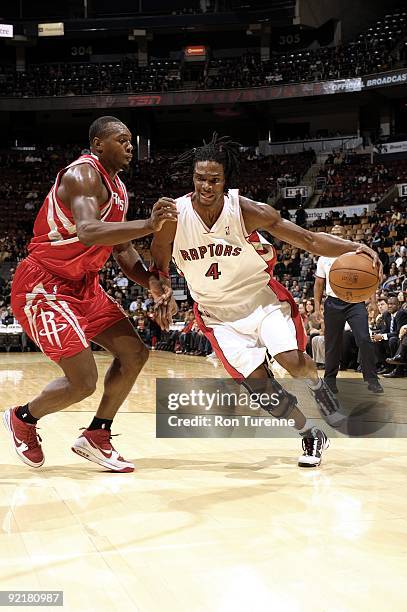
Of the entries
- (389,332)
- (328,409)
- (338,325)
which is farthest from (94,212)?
(389,332)

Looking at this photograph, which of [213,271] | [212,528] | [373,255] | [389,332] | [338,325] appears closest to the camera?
[212,528]

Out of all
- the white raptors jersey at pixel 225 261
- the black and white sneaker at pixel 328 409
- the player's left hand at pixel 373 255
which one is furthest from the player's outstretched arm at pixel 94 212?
the black and white sneaker at pixel 328 409

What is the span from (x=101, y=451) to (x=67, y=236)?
116 centimetres

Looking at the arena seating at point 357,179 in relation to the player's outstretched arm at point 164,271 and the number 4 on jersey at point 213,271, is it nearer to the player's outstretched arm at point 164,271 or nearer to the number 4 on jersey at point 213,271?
the number 4 on jersey at point 213,271

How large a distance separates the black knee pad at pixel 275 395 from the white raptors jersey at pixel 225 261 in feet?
1.24

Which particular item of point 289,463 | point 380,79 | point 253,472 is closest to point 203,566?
point 253,472

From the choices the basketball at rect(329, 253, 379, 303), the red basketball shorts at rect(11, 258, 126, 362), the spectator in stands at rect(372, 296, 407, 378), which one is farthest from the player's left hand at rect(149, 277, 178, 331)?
the spectator in stands at rect(372, 296, 407, 378)

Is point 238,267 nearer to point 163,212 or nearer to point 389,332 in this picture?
point 163,212

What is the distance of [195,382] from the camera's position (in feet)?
27.9

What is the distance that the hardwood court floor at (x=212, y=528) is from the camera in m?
2.08

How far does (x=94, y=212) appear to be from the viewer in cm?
362

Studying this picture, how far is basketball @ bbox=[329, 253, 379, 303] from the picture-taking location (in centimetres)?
395

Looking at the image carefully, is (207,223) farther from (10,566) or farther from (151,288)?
(10,566)

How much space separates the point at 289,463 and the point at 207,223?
4.56 feet
